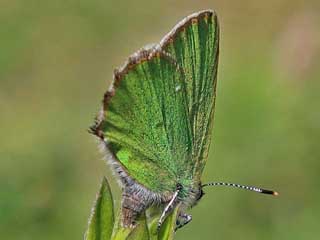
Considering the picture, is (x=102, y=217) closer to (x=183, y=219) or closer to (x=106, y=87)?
(x=183, y=219)

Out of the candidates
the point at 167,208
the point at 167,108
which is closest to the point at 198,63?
the point at 167,108

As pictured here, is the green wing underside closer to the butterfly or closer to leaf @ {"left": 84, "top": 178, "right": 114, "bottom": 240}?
the butterfly

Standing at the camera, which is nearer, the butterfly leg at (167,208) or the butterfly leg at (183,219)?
the butterfly leg at (167,208)

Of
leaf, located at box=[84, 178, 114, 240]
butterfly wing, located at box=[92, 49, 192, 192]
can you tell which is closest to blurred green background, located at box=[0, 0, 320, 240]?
butterfly wing, located at box=[92, 49, 192, 192]

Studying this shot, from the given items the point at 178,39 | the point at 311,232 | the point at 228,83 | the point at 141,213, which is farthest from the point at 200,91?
the point at 228,83

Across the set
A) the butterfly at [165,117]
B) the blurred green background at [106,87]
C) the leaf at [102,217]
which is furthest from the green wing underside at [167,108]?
the blurred green background at [106,87]

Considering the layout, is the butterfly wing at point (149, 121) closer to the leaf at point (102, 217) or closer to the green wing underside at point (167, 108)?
the green wing underside at point (167, 108)

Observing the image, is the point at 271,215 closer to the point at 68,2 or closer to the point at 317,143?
the point at 317,143
